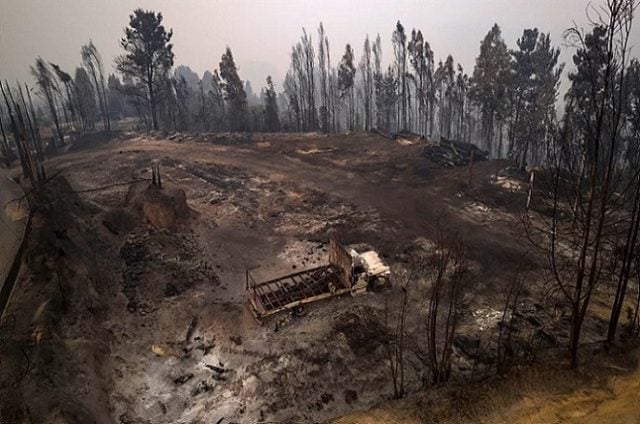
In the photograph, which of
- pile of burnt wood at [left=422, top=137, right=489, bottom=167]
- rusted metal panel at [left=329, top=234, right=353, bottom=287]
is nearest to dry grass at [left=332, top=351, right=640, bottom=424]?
rusted metal panel at [left=329, top=234, right=353, bottom=287]

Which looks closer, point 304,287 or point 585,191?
point 304,287

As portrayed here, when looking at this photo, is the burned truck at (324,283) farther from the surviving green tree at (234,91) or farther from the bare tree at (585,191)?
the surviving green tree at (234,91)

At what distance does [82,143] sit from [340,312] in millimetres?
36581

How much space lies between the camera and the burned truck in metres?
13.9

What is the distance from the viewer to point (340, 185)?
84.4ft

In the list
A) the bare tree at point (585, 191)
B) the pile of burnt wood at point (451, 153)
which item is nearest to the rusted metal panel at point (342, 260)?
the bare tree at point (585, 191)

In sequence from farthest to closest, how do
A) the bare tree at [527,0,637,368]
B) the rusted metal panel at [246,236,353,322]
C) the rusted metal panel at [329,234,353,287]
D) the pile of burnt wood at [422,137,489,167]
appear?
the pile of burnt wood at [422,137,489,167] < the rusted metal panel at [329,234,353,287] < the rusted metal panel at [246,236,353,322] < the bare tree at [527,0,637,368]

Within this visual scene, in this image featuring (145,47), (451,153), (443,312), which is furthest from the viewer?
(145,47)

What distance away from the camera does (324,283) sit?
14828 mm

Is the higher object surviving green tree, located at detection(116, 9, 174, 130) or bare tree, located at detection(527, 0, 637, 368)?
surviving green tree, located at detection(116, 9, 174, 130)

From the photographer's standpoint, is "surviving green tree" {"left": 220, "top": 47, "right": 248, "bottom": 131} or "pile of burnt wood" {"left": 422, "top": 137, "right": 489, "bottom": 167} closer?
"pile of burnt wood" {"left": 422, "top": 137, "right": 489, "bottom": 167}

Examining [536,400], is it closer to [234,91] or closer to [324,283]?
[324,283]

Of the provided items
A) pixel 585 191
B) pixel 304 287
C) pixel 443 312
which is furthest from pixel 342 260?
pixel 585 191

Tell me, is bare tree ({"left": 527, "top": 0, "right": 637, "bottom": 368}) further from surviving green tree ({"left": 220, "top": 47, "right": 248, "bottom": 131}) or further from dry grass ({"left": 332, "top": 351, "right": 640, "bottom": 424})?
surviving green tree ({"left": 220, "top": 47, "right": 248, "bottom": 131})
